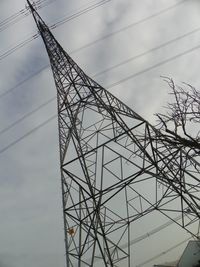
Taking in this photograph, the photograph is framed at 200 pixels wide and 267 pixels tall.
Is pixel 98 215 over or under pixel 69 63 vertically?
under

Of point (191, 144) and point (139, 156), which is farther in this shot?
point (139, 156)

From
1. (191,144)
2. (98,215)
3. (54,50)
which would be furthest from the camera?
(54,50)

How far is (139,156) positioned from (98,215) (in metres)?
3.43

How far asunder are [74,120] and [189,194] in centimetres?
619

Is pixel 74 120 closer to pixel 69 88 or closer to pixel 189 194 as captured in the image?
pixel 69 88

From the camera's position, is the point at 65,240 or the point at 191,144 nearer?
the point at 191,144

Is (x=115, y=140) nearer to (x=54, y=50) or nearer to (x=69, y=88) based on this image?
(x=69, y=88)

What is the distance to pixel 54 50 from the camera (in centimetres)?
2256

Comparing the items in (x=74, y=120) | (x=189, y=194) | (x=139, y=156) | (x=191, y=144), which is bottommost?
(x=191, y=144)

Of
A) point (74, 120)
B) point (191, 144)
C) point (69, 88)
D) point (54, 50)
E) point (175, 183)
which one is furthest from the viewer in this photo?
point (54, 50)

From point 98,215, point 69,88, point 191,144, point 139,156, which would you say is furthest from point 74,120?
point 191,144

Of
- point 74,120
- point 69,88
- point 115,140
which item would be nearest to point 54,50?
point 69,88

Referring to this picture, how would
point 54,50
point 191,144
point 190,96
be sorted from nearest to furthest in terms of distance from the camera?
point 191,144 → point 190,96 → point 54,50

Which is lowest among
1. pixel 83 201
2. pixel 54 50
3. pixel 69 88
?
pixel 83 201
